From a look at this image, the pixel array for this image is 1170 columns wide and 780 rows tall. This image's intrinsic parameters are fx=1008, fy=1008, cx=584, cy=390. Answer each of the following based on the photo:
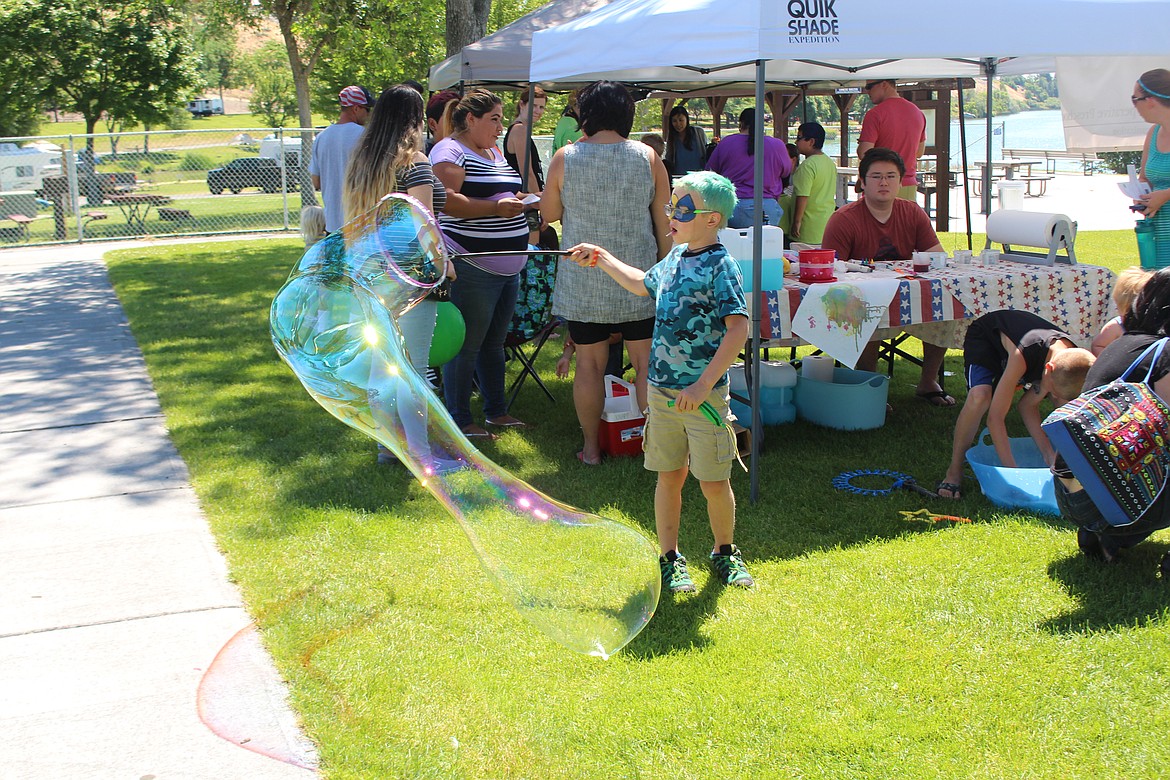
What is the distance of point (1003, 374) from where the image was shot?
182 inches

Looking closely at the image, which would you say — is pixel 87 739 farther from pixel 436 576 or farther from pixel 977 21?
pixel 977 21

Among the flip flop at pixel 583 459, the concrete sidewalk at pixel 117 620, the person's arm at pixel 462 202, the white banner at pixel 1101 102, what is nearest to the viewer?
the concrete sidewalk at pixel 117 620

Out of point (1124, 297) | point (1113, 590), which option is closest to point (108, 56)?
point (1124, 297)

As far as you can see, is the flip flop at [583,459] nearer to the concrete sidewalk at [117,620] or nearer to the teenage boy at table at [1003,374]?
the teenage boy at table at [1003,374]

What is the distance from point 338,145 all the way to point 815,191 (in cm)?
492

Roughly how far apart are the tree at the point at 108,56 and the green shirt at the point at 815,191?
65.2 feet

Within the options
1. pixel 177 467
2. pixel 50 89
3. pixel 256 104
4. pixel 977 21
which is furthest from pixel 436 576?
pixel 256 104

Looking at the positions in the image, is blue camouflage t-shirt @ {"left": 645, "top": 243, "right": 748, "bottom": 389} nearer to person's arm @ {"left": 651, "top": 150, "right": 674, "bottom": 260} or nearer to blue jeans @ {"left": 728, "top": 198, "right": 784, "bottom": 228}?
person's arm @ {"left": 651, "top": 150, "right": 674, "bottom": 260}

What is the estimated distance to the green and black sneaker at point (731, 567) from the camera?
3969 millimetres

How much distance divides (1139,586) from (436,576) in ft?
8.95

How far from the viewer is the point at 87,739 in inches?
123

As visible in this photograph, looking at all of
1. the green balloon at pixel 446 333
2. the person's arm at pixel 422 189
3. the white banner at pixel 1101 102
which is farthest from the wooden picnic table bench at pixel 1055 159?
the person's arm at pixel 422 189

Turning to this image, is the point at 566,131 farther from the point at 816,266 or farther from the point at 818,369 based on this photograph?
the point at 816,266

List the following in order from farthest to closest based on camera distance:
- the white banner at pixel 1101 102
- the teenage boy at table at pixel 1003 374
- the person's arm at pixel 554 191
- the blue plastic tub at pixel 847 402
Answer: the white banner at pixel 1101 102 → the blue plastic tub at pixel 847 402 → the person's arm at pixel 554 191 → the teenage boy at table at pixel 1003 374
